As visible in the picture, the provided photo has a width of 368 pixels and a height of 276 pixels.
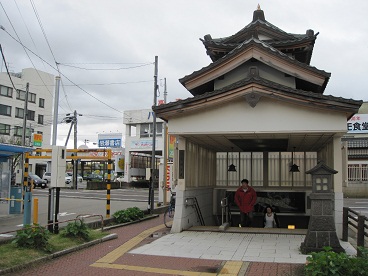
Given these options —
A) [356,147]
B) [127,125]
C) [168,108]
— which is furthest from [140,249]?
[127,125]

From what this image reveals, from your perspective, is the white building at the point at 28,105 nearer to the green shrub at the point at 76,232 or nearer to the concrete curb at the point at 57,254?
the concrete curb at the point at 57,254

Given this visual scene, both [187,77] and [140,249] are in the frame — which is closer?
[140,249]

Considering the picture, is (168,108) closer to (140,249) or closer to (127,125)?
(140,249)

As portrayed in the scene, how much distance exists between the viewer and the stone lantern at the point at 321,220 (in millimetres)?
8906

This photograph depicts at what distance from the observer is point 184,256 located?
8.88 m

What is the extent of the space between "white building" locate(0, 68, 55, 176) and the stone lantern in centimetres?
4762

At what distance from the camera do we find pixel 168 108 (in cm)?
1151

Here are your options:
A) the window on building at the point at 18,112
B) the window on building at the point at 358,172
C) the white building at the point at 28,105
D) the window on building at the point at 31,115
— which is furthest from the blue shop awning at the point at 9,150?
the window on building at the point at 31,115

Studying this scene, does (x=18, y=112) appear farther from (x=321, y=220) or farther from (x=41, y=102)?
(x=321, y=220)

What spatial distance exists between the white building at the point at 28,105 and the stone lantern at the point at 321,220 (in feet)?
156

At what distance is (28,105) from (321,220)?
55.5 metres

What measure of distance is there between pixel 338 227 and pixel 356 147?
2701 centimetres

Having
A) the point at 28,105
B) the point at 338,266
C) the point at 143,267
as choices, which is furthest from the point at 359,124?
the point at 28,105

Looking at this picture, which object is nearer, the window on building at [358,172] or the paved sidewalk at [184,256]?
the paved sidewalk at [184,256]
